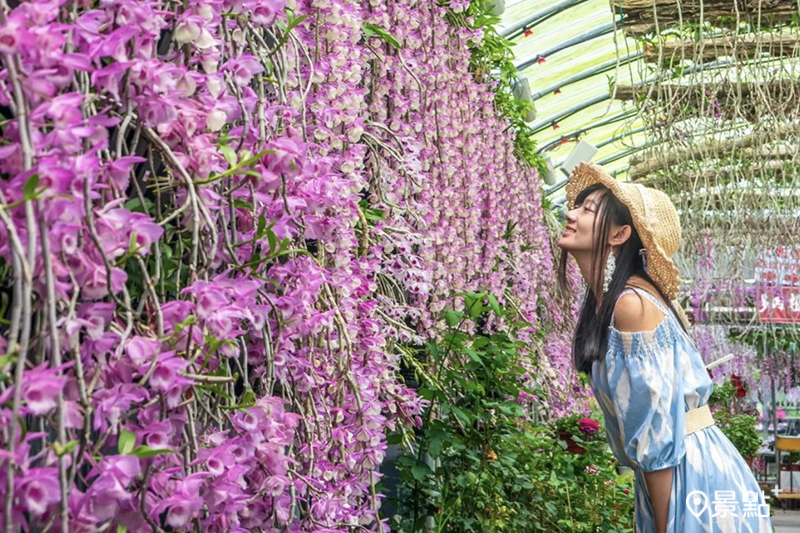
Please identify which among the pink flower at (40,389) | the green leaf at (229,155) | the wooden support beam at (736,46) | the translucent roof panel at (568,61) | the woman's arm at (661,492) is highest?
the translucent roof panel at (568,61)

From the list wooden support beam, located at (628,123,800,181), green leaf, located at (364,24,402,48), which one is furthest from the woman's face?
wooden support beam, located at (628,123,800,181)

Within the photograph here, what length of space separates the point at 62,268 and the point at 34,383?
0.11m

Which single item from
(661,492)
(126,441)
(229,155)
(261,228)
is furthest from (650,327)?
(126,441)

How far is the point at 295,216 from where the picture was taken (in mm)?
1272

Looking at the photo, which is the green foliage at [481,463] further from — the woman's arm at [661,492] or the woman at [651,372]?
the woman's arm at [661,492]

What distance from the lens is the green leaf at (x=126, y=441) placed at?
33.0 inches

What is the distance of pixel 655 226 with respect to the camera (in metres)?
2.26

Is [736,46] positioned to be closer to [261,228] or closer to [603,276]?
[603,276]

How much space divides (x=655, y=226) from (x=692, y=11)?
5.29 feet

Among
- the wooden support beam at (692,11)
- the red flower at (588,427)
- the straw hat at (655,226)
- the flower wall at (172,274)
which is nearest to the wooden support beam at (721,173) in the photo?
the wooden support beam at (692,11)

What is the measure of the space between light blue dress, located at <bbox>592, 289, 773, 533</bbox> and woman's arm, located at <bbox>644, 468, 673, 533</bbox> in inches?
0.6

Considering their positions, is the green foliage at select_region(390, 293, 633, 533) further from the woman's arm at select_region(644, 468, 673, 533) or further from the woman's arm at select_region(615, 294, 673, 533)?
the woman's arm at select_region(644, 468, 673, 533)

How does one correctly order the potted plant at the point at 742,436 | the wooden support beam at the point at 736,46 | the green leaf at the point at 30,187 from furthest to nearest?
1. the potted plant at the point at 742,436
2. the wooden support beam at the point at 736,46
3. the green leaf at the point at 30,187

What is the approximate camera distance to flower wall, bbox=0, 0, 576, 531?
77cm
